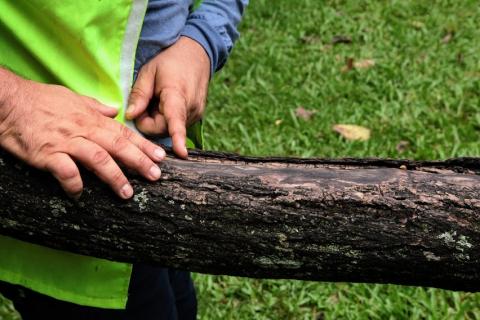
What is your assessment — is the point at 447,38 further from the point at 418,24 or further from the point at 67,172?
the point at 67,172

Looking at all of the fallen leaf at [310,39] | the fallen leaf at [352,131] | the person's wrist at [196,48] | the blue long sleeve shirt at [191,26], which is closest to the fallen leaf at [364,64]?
the fallen leaf at [310,39]

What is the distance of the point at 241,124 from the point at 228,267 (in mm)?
2452

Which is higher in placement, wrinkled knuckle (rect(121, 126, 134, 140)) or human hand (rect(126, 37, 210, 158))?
human hand (rect(126, 37, 210, 158))

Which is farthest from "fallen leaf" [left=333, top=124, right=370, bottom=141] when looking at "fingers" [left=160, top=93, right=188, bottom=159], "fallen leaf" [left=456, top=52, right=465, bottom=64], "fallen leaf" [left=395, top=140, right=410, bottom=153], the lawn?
"fingers" [left=160, top=93, right=188, bottom=159]

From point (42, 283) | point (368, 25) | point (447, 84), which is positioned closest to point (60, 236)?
point (42, 283)

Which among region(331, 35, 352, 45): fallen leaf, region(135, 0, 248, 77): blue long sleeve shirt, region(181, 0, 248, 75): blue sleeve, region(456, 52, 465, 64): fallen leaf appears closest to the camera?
region(135, 0, 248, 77): blue long sleeve shirt

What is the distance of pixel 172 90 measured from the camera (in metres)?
1.53

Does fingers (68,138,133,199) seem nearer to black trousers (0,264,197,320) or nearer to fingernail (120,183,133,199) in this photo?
fingernail (120,183,133,199)

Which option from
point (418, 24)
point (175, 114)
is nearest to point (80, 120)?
point (175, 114)

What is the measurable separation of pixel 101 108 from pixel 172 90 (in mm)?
258

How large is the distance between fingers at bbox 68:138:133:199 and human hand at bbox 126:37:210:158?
0.23 meters

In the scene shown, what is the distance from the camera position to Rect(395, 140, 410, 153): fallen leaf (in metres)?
3.34

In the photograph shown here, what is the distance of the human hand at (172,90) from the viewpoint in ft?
4.87

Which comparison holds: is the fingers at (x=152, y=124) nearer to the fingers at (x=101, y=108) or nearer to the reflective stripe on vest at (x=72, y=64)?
the reflective stripe on vest at (x=72, y=64)
